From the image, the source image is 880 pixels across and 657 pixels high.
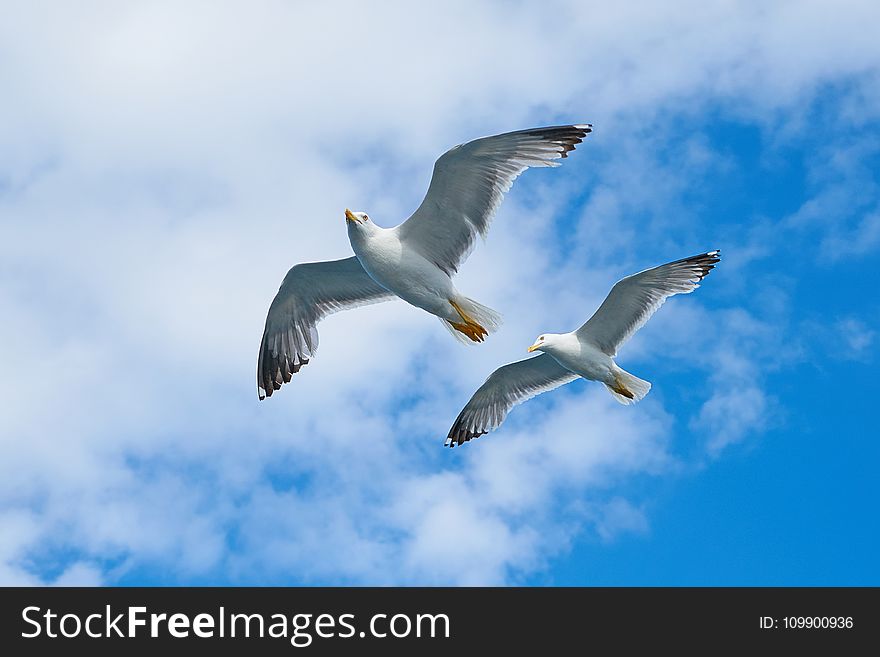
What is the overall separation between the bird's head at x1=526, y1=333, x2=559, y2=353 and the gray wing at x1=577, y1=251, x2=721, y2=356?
1.43 ft

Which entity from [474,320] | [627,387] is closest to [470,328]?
[474,320]

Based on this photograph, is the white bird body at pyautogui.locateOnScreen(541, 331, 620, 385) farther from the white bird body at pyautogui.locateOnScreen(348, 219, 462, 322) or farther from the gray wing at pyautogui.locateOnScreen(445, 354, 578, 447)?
the white bird body at pyautogui.locateOnScreen(348, 219, 462, 322)

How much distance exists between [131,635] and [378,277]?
5.40 meters

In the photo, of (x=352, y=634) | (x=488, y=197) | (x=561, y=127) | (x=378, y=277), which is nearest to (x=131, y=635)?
(x=352, y=634)

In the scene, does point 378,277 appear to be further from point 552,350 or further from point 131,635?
point 131,635

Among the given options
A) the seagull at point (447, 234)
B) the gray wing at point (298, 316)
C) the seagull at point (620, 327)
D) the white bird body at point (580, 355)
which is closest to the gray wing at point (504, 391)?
the seagull at point (620, 327)

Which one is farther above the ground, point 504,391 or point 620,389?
point 504,391

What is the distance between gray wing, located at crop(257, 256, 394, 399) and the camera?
51.1 ft

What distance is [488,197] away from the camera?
1353 cm

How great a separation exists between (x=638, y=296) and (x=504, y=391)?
10.3ft

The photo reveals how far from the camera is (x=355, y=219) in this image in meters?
13.5

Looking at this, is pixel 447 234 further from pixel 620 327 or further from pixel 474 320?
pixel 620 327

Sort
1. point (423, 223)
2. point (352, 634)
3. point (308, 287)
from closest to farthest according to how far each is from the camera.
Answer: point (352, 634) → point (423, 223) → point (308, 287)

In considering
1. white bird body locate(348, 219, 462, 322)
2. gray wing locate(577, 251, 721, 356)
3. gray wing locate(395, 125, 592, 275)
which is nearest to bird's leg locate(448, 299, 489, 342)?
white bird body locate(348, 219, 462, 322)
